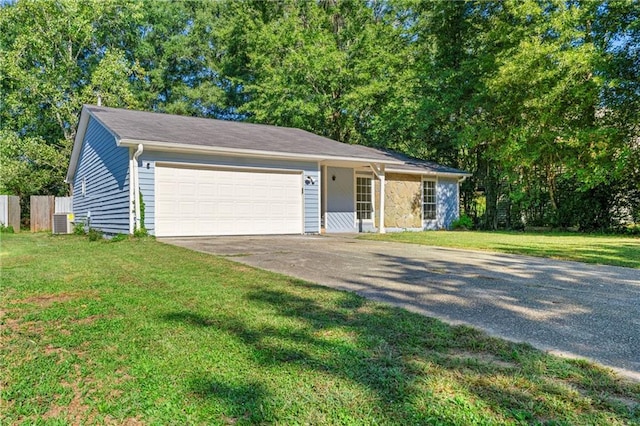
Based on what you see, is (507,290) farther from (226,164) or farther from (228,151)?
(226,164)

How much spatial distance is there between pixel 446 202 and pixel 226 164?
8723 millimetres

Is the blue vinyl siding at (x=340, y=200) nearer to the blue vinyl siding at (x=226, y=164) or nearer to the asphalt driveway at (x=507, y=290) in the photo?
the blue vinyl siding at (x=226, y=164)

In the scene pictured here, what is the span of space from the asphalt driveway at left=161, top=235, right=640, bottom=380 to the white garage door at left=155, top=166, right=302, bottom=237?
344 cm

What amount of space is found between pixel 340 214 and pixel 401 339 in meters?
11.3

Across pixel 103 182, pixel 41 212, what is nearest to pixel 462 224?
pixel 103 182

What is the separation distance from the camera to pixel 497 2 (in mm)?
15516

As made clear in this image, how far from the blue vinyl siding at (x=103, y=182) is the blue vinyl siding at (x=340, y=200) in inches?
239

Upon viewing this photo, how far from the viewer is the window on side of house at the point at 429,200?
14912mm

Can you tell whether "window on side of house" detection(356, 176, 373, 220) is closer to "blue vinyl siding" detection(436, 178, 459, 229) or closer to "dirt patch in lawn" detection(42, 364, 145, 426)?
"blue vinyl siding" detection(436, 178, 459, 229)

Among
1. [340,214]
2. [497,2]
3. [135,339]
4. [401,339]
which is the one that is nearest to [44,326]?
[135,339]

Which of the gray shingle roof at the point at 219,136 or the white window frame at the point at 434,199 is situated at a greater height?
the gray shingle roof at the point at 219,136

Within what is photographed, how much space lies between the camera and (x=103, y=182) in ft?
38.3

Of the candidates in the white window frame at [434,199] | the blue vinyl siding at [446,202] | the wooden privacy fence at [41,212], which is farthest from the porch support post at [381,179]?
the wooden privacy fence at [41,212]

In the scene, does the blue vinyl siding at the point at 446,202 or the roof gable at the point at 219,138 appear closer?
the roof gable at the point at 219,138
